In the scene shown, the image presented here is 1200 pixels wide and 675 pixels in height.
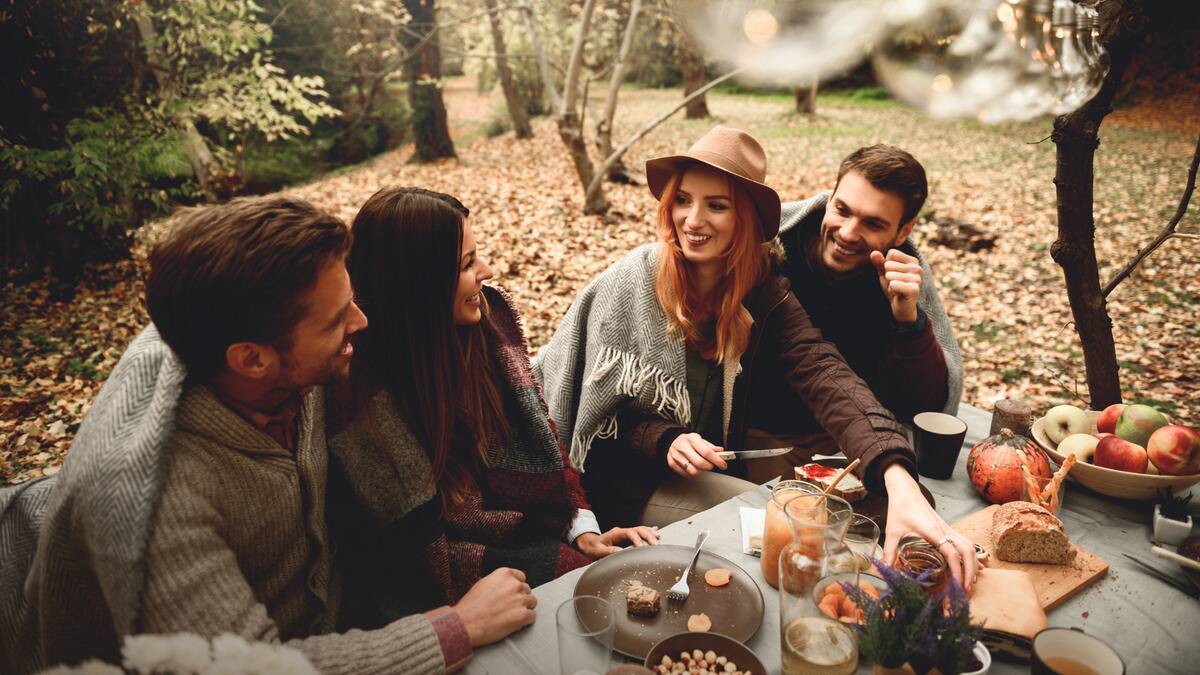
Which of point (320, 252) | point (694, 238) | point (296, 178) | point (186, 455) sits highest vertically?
point (320, 252)

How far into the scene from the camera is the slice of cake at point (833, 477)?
6.24ft

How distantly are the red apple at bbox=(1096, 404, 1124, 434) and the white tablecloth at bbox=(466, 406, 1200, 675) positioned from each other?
0.32 meters

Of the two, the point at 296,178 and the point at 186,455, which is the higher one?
the point at 186,455

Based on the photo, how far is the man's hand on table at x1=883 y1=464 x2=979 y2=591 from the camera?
1529 mm

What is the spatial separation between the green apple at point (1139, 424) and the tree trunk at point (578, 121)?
260 inches

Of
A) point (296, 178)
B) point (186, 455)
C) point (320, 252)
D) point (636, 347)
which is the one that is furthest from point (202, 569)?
point (296, 178)

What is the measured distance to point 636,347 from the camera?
2697mm

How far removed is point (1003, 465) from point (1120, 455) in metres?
0.34

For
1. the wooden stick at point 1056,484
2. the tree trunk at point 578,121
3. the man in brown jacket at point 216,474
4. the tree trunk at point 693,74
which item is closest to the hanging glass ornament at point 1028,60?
the wooden stick at point 1056,484

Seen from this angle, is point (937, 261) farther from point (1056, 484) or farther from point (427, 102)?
point (427, 102)

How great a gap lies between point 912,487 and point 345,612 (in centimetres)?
171

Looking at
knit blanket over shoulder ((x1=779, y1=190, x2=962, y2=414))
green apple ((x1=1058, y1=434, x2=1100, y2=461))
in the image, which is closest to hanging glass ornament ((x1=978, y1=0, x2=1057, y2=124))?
knit blanket over shoulder ((x1=779, y1=190, x2=962, y2=414))

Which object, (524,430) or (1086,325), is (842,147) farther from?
(524,430)

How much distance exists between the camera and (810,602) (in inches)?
51.9
